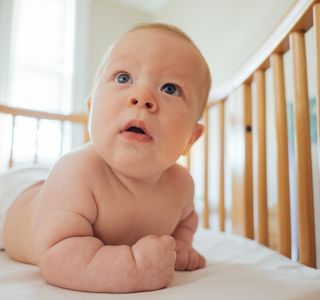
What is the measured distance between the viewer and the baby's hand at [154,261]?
473 millimetres

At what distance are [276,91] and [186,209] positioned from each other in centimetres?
36

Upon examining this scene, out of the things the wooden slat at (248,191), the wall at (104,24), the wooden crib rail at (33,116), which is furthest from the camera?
the wall at (104,24)

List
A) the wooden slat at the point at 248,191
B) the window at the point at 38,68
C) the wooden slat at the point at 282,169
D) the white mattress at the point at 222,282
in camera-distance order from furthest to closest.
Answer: the window at the point at 38,68 < the wooden slat at the point at 248,191 < the wooden slat at the point at 282,169 < the white mattress at the point at 222,282

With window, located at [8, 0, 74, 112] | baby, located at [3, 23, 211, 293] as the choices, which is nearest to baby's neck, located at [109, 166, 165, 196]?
baby, located at [3, 23, 211, 293]

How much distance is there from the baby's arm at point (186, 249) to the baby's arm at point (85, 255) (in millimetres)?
140

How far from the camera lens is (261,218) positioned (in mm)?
906

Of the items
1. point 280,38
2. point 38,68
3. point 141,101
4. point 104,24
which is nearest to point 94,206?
point 141,101

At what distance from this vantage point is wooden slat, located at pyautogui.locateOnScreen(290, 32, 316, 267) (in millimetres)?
681

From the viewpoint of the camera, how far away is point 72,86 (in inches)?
106

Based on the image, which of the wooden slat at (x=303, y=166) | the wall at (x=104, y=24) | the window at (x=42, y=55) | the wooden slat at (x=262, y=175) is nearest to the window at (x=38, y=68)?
the window at (x=42, y=55)

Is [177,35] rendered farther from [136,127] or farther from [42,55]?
[42,55]

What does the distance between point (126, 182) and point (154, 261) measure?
167 millimetres

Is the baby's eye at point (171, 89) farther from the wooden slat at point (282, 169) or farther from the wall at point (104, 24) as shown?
the wall at point (104, 24)

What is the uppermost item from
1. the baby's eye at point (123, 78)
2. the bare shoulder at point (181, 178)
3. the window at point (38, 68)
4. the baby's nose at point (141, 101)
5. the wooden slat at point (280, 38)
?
the window at point (38, 68)
